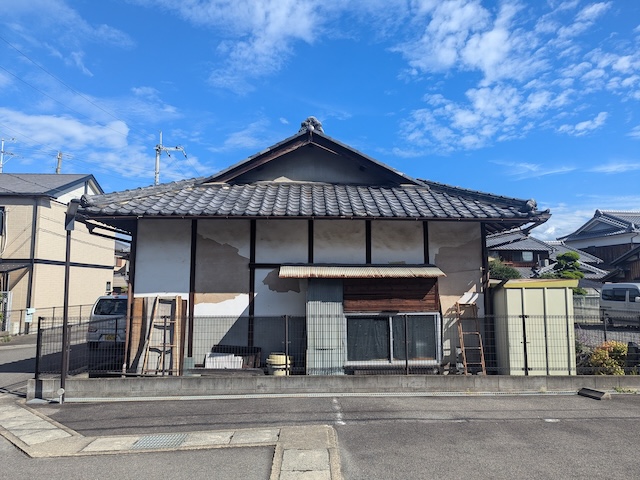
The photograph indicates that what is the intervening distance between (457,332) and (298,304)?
3647mm

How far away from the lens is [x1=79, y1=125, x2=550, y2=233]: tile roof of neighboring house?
29.6 feet

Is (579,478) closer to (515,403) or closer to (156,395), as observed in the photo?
(515,403)

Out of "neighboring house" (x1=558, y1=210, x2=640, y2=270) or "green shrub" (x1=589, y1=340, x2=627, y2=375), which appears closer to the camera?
"green shrub" (x1=589, y1=340, x2=627, y2=375)

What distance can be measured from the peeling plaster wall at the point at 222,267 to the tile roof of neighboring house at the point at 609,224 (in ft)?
126

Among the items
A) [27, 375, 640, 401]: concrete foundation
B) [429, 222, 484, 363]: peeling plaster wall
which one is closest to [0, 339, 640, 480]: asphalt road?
[27, 375, 640, 401]: concrete foundation

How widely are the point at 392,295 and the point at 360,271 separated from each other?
847mm

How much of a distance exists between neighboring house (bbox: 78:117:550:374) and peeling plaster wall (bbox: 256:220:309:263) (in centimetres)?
2

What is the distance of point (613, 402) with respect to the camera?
725cm

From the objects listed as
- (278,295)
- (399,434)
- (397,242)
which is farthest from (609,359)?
(278,295)

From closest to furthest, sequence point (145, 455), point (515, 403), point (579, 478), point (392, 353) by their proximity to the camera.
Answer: point (579, 478)
point (145, 455)
point (515, 403)
point (392, 353)

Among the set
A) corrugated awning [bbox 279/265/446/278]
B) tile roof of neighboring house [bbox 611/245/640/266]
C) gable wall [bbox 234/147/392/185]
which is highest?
gable wall [bbox 234/147/392/185]

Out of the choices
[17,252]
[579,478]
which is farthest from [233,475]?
[17,252]

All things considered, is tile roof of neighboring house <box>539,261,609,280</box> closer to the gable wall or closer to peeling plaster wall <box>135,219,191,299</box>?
the gable wall

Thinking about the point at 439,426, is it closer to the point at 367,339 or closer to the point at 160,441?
the point at 367,339
